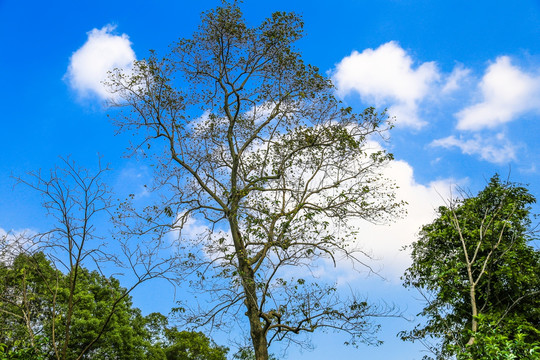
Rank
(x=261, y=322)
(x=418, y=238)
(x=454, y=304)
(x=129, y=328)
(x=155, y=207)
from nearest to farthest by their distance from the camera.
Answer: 1. (x=261, y=322)
2. (x=155, y=207)
3. (x=454, y=304)
4. (x=418, y=238)
5. (x=129, y=328)

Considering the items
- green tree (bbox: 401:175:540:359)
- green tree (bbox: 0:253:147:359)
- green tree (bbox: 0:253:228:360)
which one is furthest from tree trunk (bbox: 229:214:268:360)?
green tree (bbox: 0:253:147:359)

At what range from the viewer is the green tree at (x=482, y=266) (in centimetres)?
1274

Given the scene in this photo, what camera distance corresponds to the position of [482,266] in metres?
13.6

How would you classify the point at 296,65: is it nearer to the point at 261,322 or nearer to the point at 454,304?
the point at 261,322

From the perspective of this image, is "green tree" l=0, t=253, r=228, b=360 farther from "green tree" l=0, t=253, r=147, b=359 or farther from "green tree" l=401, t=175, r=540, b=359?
"green tree" l=401, t=175, r=540, b=359

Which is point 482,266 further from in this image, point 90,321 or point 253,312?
point 90,321

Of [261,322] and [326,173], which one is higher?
[326,173]

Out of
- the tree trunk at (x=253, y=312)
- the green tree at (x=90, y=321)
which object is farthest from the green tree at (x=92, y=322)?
the tree trunk at (x=253, y=312)

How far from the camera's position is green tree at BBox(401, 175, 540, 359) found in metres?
12.7

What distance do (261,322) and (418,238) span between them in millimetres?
7918

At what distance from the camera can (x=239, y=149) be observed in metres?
11.6

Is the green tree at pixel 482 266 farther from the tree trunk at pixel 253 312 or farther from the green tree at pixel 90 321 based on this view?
the green tree at pixel 90 321

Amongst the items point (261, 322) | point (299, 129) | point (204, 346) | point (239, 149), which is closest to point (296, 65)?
point (299, 129)

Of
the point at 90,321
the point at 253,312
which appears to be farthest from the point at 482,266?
the point at 90,321
